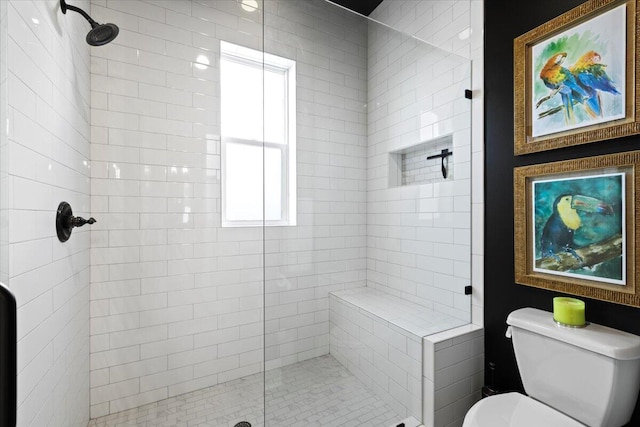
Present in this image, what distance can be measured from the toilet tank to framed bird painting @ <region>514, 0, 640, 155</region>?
846 mm

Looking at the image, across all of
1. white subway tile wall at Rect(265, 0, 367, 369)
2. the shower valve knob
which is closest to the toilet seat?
white subway tile wall at Rect(265, 0, 367, 369)

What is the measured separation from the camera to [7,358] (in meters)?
0.39

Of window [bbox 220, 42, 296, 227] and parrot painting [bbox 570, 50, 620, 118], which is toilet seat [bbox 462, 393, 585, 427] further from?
window [bbox 220, 42, 296, 227]

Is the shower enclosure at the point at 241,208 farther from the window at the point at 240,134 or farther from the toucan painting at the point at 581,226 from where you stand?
the toucan painting at the point at 581,226

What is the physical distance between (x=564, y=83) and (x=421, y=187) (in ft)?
2.72

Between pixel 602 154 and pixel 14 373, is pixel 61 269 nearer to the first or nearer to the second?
pixel 14 373

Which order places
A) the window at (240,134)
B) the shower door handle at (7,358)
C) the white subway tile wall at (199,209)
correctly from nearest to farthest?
the shower door handle at (7,358) < the white subway tile wall at (199,209) < the window at (240,134)

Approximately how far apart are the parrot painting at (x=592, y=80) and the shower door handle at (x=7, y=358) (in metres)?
1.98

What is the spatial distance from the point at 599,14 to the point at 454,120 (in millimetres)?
754

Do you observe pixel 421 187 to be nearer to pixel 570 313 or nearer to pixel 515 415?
pixel 570 313

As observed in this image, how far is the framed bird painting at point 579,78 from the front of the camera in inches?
49.3

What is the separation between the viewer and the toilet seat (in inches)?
47.9

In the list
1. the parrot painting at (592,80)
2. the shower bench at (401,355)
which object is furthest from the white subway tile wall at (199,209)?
the parrot painting at (592,80)

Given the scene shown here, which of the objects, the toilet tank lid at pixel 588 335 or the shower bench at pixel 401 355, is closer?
the toilet tank lid at pixel 588 335
